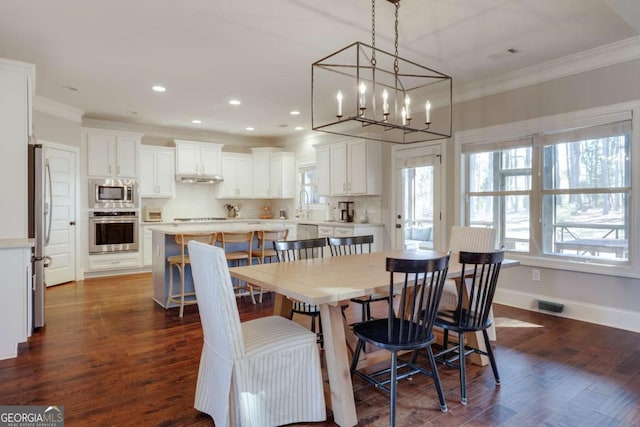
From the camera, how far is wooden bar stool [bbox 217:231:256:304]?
4.30 metres

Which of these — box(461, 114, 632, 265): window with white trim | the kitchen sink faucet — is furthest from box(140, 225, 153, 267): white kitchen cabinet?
box(461, 114, 632, 265): window with white trim

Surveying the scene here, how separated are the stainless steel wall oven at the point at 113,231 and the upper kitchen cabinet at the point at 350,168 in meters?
3.27

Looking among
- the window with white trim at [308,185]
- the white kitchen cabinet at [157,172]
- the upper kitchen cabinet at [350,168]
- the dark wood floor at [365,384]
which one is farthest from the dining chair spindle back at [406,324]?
the white kitchen cabinet at [157,172]

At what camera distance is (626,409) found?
216 centimetres

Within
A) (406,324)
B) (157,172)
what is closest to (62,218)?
(157,172)

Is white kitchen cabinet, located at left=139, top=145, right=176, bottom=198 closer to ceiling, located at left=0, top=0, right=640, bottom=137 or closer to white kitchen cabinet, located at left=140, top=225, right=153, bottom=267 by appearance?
white kitchen cabinet, located at left=140, top=225, right=153, bottom=267

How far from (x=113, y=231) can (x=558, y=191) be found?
6.38 meters

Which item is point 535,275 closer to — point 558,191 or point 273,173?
point 558,191

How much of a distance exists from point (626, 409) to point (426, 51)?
315cm

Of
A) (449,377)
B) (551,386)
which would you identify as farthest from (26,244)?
(551,386)

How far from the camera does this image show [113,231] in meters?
6.25

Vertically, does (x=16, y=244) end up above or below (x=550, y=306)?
above

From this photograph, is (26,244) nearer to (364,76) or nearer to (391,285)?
(391,285)

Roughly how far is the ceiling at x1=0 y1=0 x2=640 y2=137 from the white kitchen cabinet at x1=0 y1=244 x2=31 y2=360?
6.21ft
